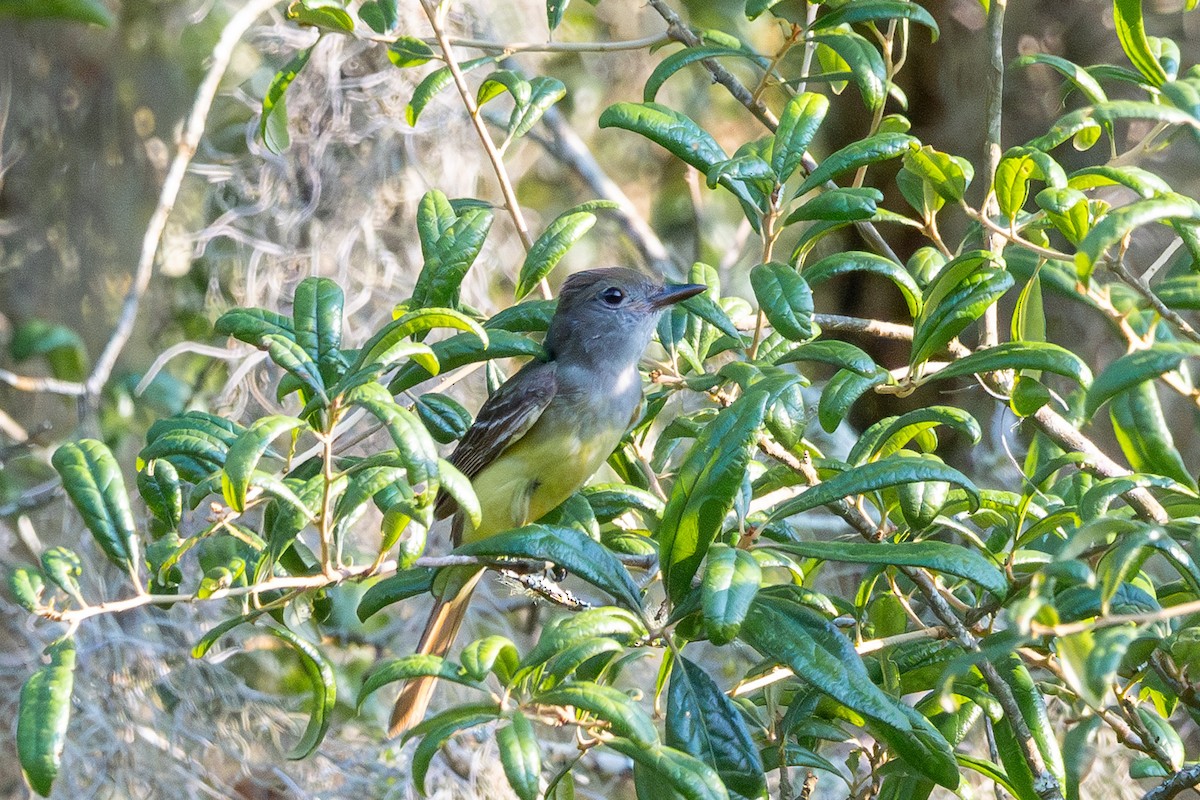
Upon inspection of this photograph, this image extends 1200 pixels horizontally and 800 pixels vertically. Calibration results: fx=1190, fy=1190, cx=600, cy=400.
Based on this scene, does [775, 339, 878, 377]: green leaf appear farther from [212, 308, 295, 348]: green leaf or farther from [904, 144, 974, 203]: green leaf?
[212, 308, 295, 348]: green leaf

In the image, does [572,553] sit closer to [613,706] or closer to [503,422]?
[613,706]

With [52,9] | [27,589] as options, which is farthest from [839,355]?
A: [52,9]

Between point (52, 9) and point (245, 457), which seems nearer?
point (245, 457)

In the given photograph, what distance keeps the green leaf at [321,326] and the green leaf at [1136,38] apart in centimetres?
139

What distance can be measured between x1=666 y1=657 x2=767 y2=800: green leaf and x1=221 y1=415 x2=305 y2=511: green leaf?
25.0 inches

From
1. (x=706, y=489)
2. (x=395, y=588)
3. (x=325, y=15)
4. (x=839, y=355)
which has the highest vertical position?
(x=325, y=15)

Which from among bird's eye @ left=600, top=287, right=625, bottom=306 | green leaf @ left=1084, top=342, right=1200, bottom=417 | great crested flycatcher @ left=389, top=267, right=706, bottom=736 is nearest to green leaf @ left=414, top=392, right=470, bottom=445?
great crested flycatcher @ left=389, top=267, right=706, bottom=736

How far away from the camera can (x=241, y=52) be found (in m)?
5.27

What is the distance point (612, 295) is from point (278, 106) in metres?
0.95

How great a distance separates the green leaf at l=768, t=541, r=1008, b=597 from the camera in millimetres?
1625

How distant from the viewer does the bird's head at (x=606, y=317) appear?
9.66 feet

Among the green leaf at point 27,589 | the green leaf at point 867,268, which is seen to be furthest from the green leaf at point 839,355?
the green leaf at point 27,589

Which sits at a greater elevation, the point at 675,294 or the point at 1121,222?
the point at 1121,222

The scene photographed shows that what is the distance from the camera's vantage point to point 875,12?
2.21 metres
